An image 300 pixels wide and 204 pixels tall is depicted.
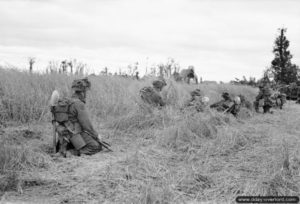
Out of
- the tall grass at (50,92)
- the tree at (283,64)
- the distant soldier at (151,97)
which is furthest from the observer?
the tree at (283,64)

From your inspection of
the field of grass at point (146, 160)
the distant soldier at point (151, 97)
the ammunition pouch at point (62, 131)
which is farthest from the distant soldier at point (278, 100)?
the ammunition pouch at point (62, 131)

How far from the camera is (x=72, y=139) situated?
14.6 ft

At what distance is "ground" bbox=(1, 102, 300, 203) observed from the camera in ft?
9.72

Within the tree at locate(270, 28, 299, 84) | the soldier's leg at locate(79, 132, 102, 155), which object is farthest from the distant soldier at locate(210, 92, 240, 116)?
the tree at locate(270, 28, 299, 84)

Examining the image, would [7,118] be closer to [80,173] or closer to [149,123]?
[149,123]

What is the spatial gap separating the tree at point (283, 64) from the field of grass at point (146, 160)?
1818 cm

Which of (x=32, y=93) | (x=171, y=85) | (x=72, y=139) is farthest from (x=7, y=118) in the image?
(x=171, y=85)

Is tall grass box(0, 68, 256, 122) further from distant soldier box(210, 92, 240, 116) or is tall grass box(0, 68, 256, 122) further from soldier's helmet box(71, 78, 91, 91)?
soldier's helmet box(71, 78, 91, 91)

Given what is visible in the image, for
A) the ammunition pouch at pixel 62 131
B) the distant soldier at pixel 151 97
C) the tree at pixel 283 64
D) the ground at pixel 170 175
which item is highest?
the tree at pixel 283 64

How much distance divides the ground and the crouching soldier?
21cm

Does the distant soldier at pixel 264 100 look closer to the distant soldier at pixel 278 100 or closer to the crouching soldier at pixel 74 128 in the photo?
the distant soldier at pixel 278 100

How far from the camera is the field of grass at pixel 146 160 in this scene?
9.94 ft

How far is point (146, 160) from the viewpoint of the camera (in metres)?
3.85

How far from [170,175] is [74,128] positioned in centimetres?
168
